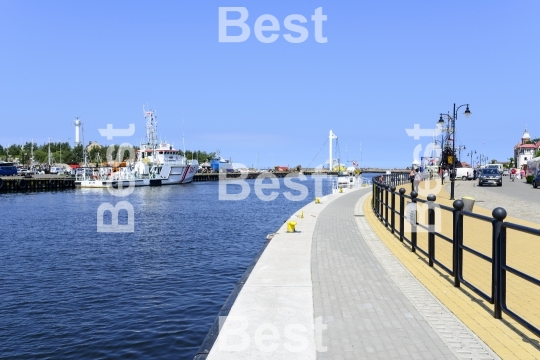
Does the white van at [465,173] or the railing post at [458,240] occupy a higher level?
the white van at [465,173]

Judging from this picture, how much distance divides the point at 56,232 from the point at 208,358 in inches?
840

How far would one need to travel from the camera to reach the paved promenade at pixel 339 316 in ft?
17.6

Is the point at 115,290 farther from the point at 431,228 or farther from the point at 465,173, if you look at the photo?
the point at 465,173

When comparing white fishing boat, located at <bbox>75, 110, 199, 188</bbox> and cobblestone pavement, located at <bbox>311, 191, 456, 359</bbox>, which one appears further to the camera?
white fishing boat, located at <bbox>75, 110, 199, 188</bbox>

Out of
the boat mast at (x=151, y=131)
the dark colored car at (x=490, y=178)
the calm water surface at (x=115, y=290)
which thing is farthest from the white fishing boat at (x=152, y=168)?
the calm water surface at (x=115, y=290)

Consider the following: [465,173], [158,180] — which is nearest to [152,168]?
[158,180]

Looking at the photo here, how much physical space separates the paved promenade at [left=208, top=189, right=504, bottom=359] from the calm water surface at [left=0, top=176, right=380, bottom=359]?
1615 mm

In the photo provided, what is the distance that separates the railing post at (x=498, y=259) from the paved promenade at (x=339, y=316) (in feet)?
1.92

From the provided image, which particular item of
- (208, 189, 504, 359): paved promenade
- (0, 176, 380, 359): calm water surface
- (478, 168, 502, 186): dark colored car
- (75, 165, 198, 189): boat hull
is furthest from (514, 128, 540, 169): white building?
(208, 189, 504, 359): paved promenade

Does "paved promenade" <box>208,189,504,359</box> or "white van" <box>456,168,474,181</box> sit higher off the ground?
"white van" <box>456,168,474,181</box>

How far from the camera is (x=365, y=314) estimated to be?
6660 millimetres

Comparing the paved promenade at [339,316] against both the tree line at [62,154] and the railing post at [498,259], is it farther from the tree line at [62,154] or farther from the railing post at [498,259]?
the tree line at [62,154]

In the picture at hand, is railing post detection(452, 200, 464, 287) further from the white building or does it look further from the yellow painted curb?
the white building

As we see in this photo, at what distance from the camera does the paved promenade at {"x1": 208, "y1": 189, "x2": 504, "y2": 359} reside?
5379 mm
